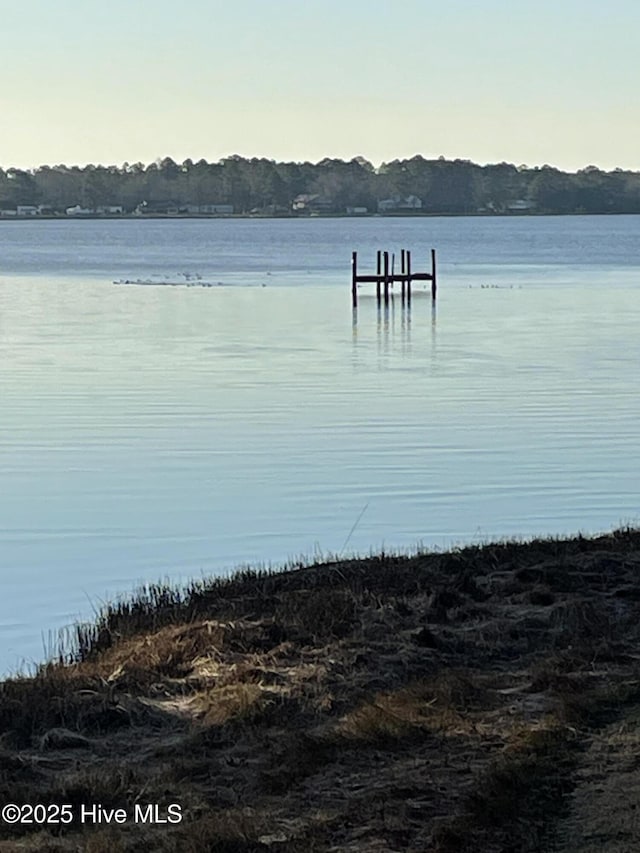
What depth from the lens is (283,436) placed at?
21672 millimetres

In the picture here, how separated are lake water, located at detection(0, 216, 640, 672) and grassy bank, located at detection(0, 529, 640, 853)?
246cm

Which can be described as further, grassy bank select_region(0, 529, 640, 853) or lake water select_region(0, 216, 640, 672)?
lake water select_region(0, 216, 640, 672)

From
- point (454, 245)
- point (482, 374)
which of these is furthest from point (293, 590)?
point (454, 245)

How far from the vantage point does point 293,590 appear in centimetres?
1070

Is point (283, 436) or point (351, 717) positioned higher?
point (351, 717)

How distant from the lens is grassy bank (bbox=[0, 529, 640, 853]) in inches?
228

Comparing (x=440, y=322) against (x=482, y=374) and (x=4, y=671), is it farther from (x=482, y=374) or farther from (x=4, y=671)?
(x=4, y=671)

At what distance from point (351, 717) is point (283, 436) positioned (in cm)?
1444

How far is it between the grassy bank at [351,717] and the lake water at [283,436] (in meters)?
2.46

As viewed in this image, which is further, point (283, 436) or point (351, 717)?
point (283, 436)

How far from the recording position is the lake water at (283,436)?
14.7 meters

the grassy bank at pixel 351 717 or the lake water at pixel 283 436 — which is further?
the lake water at pixel 283 436

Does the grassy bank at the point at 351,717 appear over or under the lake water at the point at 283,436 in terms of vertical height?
over

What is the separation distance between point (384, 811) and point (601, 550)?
597 cm
